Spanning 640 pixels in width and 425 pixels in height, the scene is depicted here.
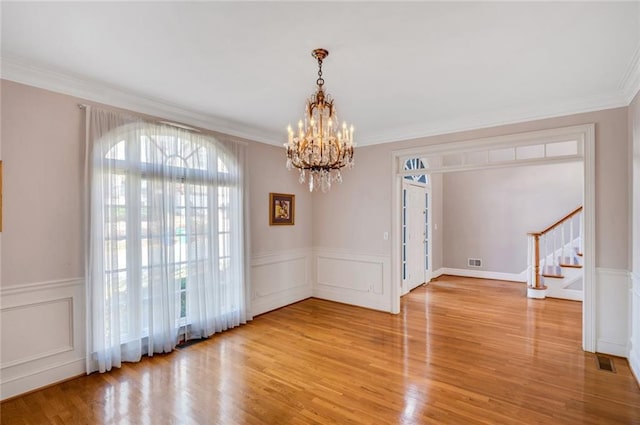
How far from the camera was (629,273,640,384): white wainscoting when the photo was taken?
2.97 meters

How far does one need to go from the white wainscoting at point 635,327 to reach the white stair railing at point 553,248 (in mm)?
2750

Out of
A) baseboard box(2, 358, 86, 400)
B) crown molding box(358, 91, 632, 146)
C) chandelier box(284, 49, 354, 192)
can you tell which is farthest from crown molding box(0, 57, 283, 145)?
baseboard box(2, 358, 86, 400)

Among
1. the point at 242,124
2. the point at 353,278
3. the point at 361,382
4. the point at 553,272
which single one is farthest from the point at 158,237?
the point at 553,272

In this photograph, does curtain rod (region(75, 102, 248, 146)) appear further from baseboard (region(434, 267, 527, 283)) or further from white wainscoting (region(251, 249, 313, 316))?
baseboard (region(434, 267, 527, 283))

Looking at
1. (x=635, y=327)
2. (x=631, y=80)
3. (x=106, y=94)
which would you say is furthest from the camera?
(x=106, y=94)

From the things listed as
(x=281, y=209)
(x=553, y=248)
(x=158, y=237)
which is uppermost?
(x=281, y=209)

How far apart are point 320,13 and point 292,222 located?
3.78 metres

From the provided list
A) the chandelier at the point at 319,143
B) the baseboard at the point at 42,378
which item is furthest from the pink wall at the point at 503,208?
the baseboard at the point at 42,378

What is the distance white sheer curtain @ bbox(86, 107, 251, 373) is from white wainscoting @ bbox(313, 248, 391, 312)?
5.58 feet

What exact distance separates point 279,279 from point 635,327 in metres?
4.40

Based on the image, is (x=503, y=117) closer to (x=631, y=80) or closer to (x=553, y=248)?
(x=631, y=80)

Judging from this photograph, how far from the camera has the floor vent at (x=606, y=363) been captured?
3140 mm

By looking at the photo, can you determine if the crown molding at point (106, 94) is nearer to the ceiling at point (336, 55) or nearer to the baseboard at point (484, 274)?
the ceiling at point (336, 55)

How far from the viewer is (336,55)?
2562 millimetres
